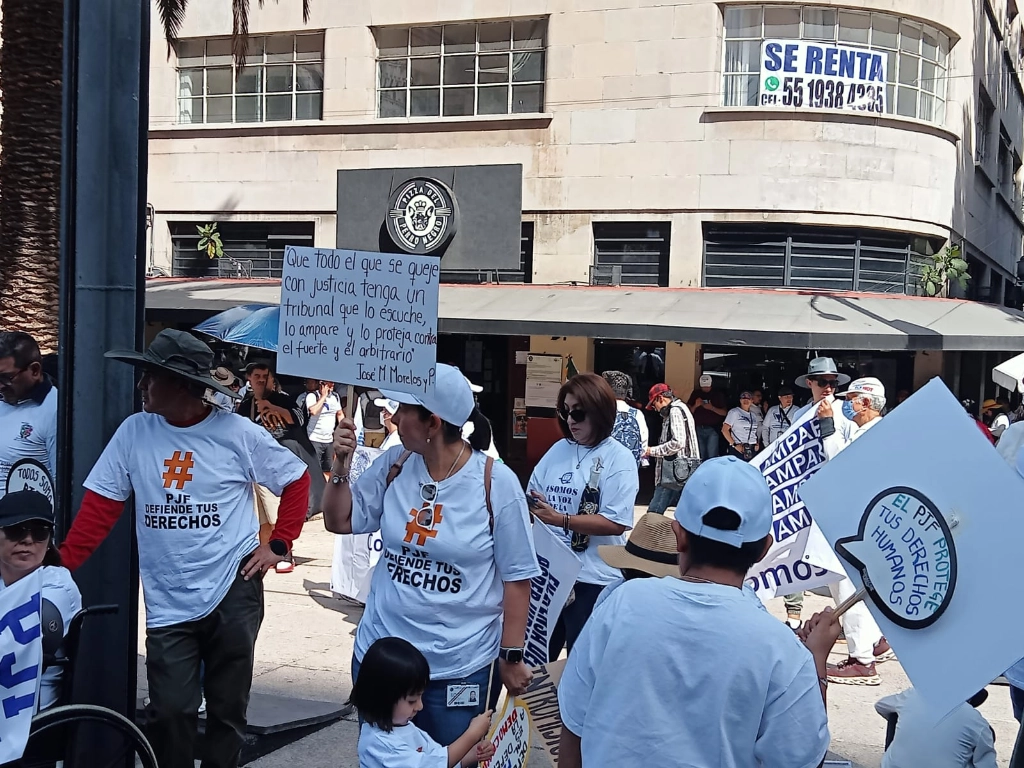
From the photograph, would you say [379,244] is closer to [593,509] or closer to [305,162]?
[305,162]

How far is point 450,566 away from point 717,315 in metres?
11.5

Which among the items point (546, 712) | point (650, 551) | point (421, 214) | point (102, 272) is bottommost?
point (546, 712)

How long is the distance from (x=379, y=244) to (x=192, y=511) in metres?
14.8

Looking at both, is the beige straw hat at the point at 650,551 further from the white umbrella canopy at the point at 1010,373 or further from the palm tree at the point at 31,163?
the palm tree at the point at 31,163

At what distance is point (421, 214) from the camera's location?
59.3 feet

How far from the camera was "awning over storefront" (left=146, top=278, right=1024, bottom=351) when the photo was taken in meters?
13.5

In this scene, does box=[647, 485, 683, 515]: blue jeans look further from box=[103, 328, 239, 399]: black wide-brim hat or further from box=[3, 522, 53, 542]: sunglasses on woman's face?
box=[3, 522, 53, 542]: sunglasses on woman's face

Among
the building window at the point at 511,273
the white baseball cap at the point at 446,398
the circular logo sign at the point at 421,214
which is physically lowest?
the white baseball cap at the point at 446,398

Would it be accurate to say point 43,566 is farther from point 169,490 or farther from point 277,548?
point 277,548

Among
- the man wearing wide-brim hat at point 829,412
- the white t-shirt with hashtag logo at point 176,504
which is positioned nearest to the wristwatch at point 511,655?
the white t-shirt with hashtag logo at point 176,504

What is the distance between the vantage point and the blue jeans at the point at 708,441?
13750 millimetres

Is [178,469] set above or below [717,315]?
below

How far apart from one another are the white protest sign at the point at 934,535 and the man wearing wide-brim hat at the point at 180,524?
2.25m

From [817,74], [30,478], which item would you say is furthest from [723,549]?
[817,74]
